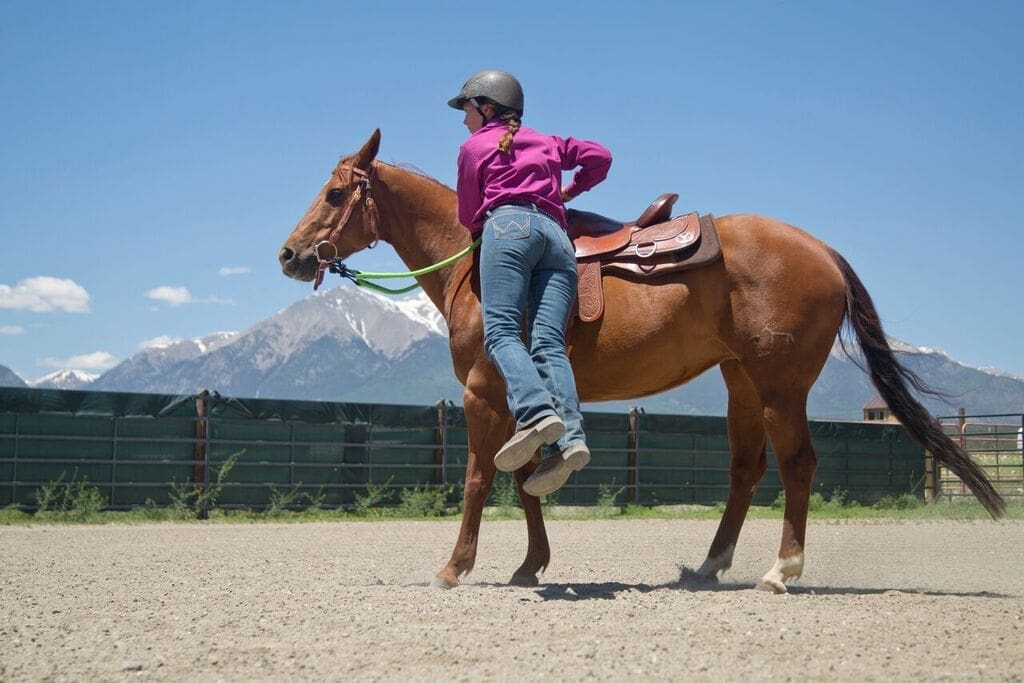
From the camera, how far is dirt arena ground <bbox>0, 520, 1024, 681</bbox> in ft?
10.9

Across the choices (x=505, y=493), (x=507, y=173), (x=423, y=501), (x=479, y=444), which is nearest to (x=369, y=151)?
(x=507, y=173)

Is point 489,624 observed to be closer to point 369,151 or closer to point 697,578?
point 697,578

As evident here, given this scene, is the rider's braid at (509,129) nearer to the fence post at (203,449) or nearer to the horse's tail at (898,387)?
the horse's tail at (898,387)

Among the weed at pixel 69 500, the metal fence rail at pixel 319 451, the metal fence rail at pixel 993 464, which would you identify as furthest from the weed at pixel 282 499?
the metal fence rail at pixel 993 464

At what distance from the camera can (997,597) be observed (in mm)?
5105

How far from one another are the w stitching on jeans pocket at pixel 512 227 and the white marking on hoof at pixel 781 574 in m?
2.16

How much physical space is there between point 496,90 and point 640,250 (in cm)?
117

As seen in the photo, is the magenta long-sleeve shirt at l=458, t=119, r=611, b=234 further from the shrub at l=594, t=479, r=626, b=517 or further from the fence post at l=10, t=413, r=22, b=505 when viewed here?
the shrub at l=594, t=479, r=626, b=517

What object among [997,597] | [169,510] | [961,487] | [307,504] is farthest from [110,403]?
[961,487]

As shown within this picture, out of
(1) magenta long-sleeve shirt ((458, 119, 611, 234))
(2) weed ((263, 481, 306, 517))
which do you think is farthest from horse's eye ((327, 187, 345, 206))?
(2) weed ((263, 481, 306, 517))

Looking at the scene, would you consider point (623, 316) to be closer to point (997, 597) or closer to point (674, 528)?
point (997, 597)

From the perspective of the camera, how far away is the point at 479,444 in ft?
17.3

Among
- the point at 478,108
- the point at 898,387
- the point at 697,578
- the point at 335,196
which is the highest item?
the point at 478,108

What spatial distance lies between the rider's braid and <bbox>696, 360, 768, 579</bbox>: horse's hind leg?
1.87 metres
